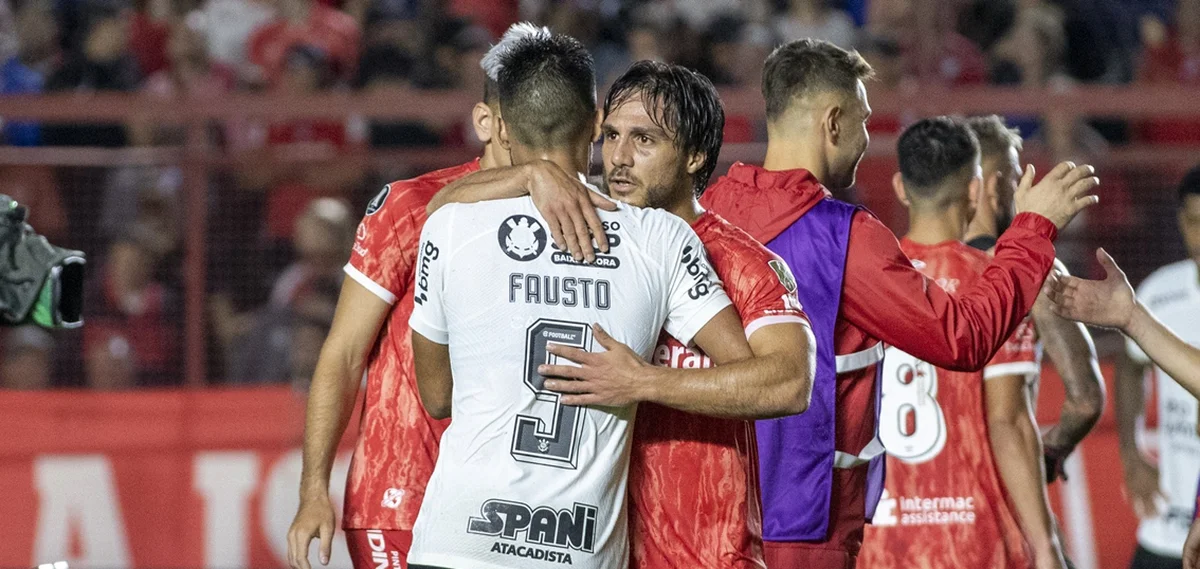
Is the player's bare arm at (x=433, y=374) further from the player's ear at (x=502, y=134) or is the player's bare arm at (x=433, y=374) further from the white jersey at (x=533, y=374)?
the player's ear at (x=502, y=134)

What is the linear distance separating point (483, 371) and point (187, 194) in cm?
564

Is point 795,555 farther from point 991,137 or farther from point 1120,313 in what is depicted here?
point 991,137

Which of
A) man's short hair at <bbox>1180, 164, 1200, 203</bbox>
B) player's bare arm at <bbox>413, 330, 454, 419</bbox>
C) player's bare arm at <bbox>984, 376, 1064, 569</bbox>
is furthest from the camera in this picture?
man's short hair at <bbox>1180, 164, 1200, 203</bbox>

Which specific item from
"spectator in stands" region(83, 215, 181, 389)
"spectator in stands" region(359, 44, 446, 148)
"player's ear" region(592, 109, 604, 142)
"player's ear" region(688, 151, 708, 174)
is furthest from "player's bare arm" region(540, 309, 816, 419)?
"spectator in stands" region(359, 44, 446, 148)

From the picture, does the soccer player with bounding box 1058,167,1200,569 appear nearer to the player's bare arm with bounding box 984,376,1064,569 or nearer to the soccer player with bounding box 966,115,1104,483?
the soccer player with bounding box 966,115,1104,483

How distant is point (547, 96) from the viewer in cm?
351

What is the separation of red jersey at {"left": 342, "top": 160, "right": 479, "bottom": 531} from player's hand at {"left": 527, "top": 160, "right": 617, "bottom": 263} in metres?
0.86

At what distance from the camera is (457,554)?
3.15m

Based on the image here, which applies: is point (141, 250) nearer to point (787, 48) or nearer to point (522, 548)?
point (787, 48)

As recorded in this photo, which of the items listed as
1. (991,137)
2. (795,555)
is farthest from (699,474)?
(991,137)

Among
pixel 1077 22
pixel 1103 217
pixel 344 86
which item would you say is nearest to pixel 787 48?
pixel 1103 217

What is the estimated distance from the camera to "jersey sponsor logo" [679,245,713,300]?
322 centimetres

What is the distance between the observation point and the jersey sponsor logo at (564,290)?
10.3ft

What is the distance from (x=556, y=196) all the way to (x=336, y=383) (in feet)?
3.50
